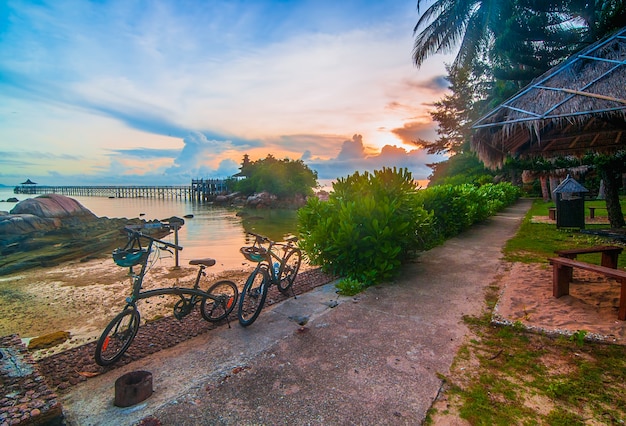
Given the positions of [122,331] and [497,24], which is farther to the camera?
[497,24]

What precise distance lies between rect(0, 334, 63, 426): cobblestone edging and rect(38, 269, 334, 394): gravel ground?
246 millimetres

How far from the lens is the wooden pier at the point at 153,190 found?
206 feet

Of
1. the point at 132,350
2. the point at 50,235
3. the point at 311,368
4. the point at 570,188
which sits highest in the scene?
the point at 570,188

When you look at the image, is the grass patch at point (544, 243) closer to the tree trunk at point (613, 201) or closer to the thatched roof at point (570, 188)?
the tree trunk at point (613, 201)

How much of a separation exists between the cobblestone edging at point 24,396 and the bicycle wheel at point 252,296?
6.16 ft

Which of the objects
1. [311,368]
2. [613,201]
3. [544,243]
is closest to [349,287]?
[311,368]

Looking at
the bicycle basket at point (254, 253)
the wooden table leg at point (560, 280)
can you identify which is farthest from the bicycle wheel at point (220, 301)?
the wooden table leg at point (560, 280)

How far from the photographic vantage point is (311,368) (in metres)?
3.04

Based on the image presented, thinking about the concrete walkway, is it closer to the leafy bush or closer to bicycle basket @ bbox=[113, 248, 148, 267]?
the leafy bush

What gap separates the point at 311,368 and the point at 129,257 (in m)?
2.13

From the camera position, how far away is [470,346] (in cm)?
338

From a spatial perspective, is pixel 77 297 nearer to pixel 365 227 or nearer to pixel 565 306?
pixel 365 227

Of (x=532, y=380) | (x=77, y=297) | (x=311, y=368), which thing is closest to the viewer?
(x=532, y=380)

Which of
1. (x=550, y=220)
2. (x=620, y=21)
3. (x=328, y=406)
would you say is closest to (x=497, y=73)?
(x=620, y=21)
